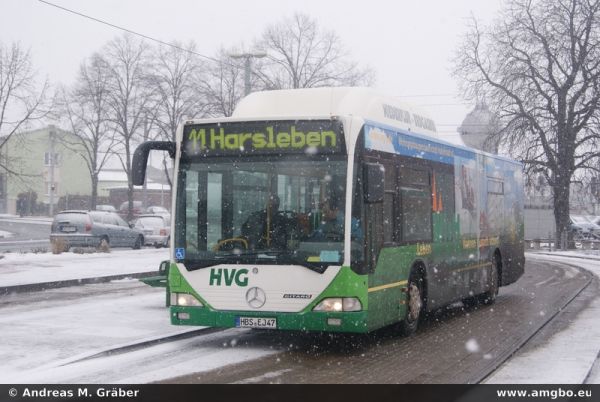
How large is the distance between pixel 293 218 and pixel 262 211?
1.27 ft

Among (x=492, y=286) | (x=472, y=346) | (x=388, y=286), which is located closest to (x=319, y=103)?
(x=388, y=286)

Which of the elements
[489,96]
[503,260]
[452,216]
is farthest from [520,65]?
[452,216]

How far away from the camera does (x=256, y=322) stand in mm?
10453

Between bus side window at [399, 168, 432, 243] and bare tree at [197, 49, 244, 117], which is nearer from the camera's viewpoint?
bus side window at [399, 168, 432, 243]

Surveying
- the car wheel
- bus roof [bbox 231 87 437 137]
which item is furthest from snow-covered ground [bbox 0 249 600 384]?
the car wheel

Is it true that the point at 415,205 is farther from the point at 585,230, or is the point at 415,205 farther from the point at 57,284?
the point at 585,230

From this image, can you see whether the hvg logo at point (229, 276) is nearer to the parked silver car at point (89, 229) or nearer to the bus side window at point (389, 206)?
the bus side window at point (389, 206)

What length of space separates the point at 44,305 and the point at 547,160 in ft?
125

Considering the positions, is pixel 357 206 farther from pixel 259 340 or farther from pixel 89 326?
pixel 89 326

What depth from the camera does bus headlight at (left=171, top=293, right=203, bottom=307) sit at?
35.3ft

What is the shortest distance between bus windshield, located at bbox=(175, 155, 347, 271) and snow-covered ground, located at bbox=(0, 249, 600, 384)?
1.23 m

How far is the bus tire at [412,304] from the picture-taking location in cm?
1202

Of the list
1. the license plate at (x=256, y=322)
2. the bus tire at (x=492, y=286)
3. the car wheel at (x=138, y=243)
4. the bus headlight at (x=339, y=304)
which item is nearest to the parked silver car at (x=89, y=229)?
the car wheel at (x=138, y=243)

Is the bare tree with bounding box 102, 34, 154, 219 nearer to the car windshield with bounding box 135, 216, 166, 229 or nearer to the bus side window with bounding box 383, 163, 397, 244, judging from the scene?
the car windshield with bounding box 135, 216, 166, 229
